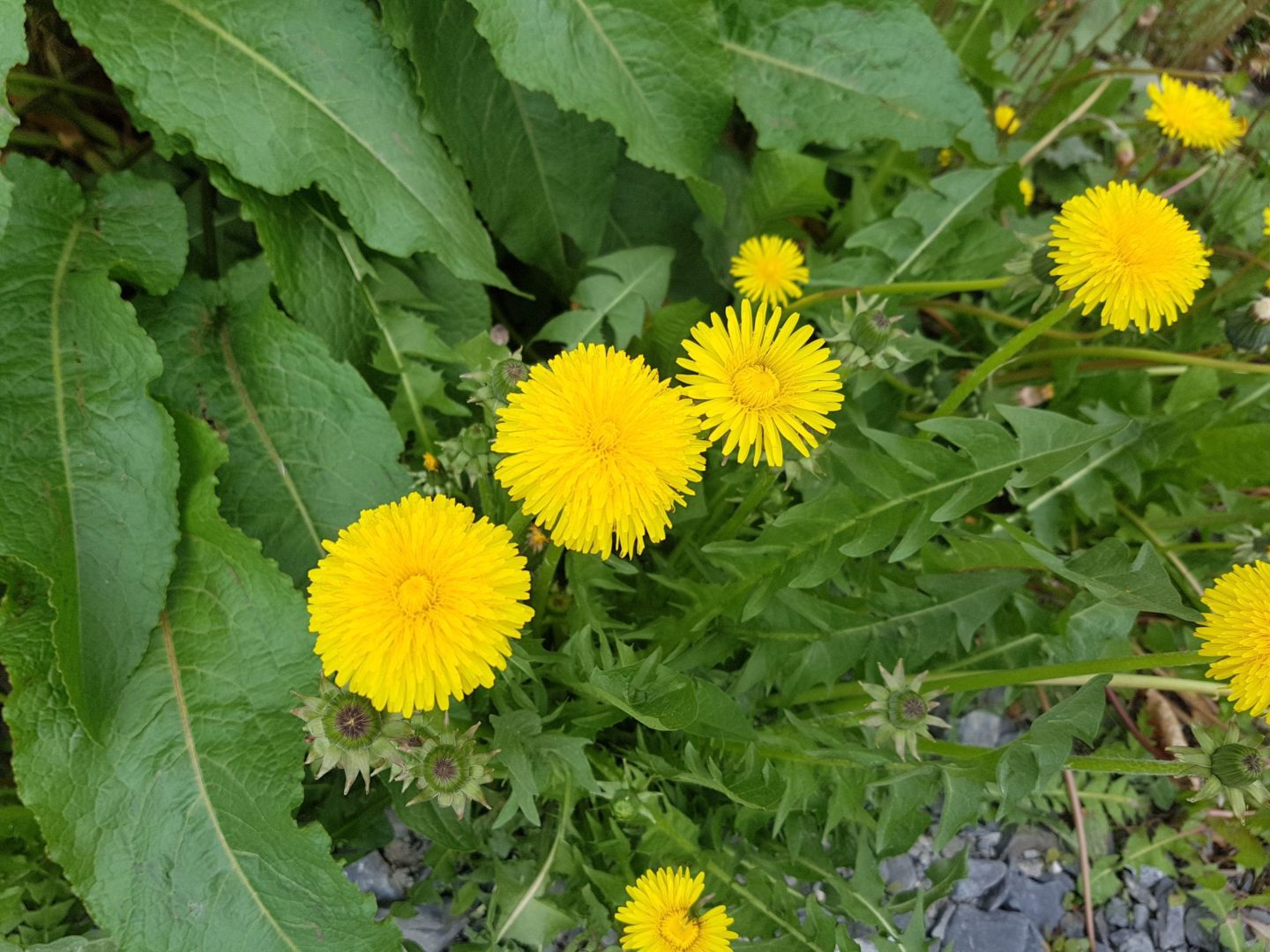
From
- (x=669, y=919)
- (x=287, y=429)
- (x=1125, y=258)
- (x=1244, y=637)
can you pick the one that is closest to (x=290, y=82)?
(x=287, y=429)

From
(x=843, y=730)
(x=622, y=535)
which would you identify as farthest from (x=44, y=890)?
(x=843, y=730)

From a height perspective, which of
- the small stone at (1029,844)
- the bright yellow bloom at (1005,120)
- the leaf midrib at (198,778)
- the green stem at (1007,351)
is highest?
the bright yellow bloom at (1005,120)

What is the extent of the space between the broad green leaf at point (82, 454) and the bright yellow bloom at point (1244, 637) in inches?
66.9

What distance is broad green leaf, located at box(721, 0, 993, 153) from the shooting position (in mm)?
2133

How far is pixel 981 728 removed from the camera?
7.31 ft

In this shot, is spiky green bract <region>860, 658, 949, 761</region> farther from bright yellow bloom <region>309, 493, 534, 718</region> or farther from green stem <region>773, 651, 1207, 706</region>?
bright yellow bloom <region>309, 493, 534, 718</region>

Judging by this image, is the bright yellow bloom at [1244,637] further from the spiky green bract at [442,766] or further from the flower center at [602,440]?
the spiky green bract at [442,766]

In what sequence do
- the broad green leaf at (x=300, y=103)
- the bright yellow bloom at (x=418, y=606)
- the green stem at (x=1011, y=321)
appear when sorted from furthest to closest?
the green stem at (x=1011, y=321) → the broad green leaf at (x=300, y=103) → the bright yellow bloom at (x=418, y=606)

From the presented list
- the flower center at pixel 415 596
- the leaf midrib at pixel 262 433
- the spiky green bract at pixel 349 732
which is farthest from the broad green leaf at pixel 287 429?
the flower center at pixel 415 596

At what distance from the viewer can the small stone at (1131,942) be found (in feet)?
6.81

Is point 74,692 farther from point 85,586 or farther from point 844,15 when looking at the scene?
point 844,15

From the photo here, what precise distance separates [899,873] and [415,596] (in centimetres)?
149

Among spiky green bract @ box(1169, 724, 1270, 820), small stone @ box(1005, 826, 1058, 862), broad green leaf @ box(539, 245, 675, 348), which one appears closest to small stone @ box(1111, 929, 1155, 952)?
small stone @ box(1005, 826, 1058, 862)

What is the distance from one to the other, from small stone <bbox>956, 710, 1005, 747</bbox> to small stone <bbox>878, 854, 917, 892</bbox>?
1.09 feet
